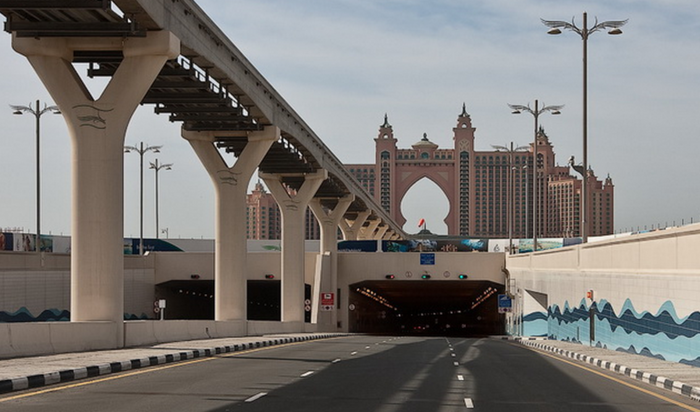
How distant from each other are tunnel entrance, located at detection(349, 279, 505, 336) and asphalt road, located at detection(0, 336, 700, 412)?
5710cm

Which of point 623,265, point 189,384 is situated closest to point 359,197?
point 623,265

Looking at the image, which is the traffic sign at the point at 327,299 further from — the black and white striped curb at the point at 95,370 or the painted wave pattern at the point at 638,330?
the black and white striped curb at the point at 95,370

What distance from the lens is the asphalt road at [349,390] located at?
1427 cm

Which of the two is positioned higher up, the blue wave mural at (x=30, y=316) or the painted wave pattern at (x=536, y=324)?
the blue wave mural at (x=30, y=316)

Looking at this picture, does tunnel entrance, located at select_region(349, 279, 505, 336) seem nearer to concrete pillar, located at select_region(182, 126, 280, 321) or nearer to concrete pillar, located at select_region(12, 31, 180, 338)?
concrete pillar, located at select_region(182, 126, 280, 321)

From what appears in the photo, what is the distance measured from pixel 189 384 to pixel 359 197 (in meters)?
79.8

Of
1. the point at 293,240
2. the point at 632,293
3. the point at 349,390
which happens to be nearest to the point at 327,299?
the point at 293,240

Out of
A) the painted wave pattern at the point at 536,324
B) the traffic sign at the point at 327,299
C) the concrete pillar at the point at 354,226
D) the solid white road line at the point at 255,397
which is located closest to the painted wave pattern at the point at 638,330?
the painted wave pattern at the point at 536,324

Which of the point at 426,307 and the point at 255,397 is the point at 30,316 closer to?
the point at 255,397

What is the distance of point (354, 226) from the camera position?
117875 mm

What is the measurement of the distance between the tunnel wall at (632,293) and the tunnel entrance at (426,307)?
118 feet

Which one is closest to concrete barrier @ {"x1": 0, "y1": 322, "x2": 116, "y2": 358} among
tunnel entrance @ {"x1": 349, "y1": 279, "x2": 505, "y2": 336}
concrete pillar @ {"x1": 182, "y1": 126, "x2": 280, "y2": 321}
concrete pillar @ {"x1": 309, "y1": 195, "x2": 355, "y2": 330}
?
concrete pillar @ {"x1": 182, "y1": 126, "x2": 280, "y2": 321}

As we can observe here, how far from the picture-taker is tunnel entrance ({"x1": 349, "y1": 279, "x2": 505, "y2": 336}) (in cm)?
8700

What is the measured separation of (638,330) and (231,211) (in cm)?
2380
